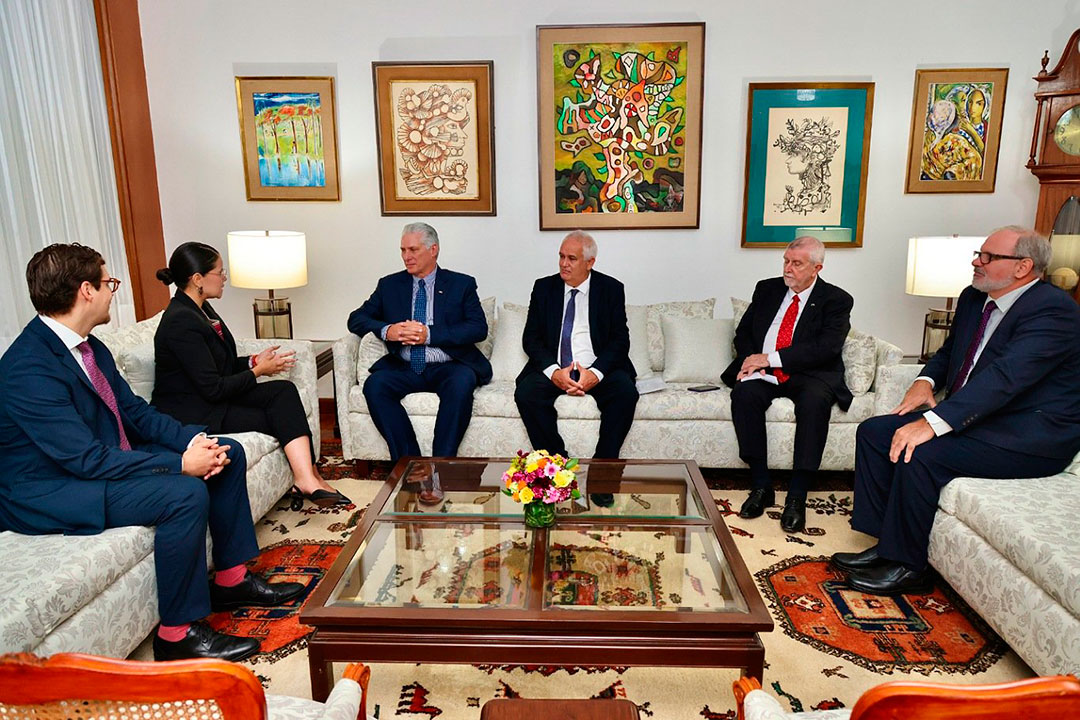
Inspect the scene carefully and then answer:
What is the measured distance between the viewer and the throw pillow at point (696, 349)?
438 cm

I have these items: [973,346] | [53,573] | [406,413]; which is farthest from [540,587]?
[973,346]

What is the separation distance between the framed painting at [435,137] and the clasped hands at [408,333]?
1.25m

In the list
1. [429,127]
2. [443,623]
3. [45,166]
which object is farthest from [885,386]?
[45,166]

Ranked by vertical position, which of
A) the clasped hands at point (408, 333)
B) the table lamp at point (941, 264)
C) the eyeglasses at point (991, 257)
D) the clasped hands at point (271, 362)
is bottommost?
the clasped hands at point (271, 362)

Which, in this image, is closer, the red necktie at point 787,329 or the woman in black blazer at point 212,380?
the woman in black blazer at point 212,380

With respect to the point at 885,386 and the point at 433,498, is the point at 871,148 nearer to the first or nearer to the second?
the point at 885,386

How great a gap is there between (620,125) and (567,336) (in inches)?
62.3

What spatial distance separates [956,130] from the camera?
191 inches

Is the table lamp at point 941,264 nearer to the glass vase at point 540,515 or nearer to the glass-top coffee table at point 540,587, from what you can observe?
the glass-top coffee table at point 540,587

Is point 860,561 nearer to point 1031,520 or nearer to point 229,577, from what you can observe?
point 1031,520

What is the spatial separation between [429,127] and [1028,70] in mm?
3924

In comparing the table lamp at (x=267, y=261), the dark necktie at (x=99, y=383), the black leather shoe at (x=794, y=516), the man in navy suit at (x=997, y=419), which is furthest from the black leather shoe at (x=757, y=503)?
the table lamp at (x=267, y=261)

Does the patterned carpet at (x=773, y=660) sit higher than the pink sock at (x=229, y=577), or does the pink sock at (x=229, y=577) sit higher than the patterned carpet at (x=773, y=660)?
the pink sock at (x=229, y=577)

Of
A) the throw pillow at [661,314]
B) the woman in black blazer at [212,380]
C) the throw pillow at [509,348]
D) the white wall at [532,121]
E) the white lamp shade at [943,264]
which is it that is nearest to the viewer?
the woman in black blazer at [212,380]
